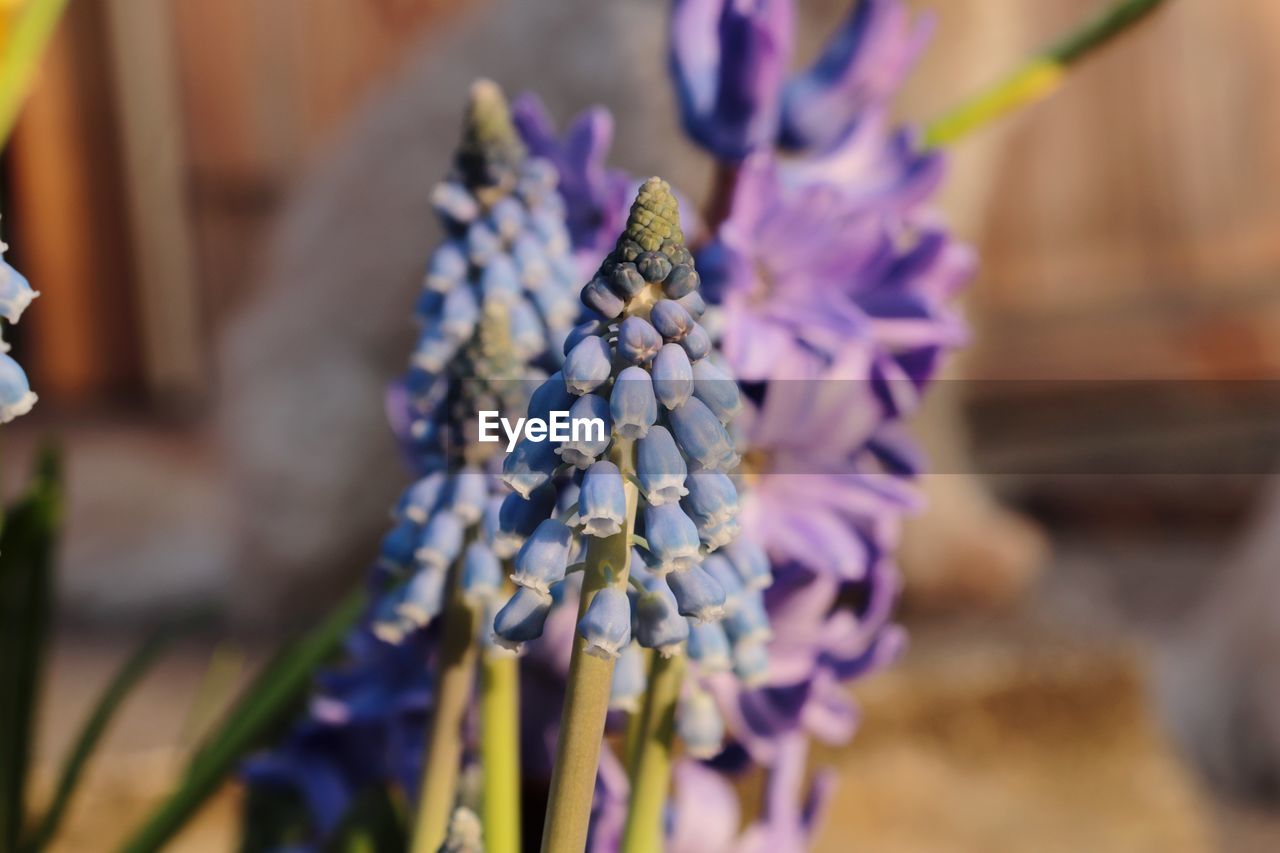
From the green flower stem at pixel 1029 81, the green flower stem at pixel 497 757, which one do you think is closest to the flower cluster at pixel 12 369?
the green flower stem at pixel 497 757

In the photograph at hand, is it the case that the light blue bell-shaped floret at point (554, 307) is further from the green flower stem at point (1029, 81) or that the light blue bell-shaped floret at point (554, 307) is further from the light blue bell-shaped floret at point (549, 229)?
the green flower stem at point (1029, 81)

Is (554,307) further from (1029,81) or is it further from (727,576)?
(1029,81)

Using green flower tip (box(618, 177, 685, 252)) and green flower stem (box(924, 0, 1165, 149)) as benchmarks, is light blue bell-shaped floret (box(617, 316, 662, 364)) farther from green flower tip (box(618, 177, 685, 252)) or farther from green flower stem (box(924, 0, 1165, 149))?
green flower stem (box(924, 0, 1165, 149))

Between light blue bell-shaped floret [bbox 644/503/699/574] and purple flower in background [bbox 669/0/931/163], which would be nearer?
light blue bell-shaped floret [bbox 644/503/699/574]

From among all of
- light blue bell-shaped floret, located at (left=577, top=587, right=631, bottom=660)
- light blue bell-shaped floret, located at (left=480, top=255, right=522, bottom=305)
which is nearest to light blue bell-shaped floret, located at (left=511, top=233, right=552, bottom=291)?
light blue bell-shaped floret, located at (left=480, top=255, right=522, bottom=305)

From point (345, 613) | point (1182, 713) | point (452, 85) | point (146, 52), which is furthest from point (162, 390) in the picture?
point (345, 613)

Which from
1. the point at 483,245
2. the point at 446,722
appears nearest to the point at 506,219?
the point at 483,245
